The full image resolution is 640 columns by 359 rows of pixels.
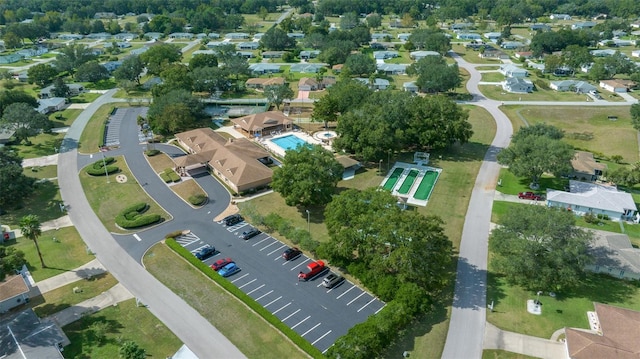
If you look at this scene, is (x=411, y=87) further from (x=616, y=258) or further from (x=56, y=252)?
(x=56, y=252)

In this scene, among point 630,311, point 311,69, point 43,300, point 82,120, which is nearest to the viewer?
point 630,311

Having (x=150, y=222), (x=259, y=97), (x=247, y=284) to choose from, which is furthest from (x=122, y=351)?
(x=259, y=97)

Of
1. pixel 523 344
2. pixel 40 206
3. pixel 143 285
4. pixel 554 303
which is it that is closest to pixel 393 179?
pixel 554 303

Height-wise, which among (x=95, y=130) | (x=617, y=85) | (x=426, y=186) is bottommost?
(x=95, y=130)

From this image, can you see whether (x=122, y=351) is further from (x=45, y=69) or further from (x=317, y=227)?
(x=45, y=69)

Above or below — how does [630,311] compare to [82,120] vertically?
above

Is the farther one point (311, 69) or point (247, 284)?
point (311, 69)

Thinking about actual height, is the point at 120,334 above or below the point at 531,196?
below

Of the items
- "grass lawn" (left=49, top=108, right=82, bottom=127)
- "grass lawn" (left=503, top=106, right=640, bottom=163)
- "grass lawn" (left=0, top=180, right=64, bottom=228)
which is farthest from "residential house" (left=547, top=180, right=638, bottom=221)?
"grass lawn" (left=49, top=108, right=82, bottom=127)
